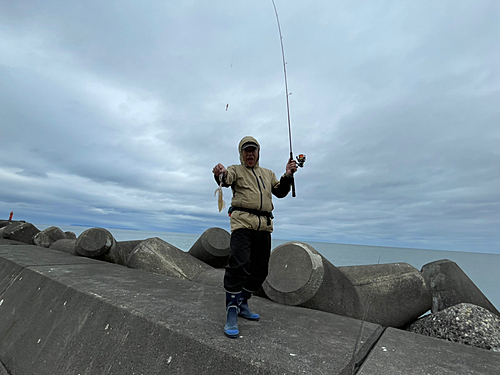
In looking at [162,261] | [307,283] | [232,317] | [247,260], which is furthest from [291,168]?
[162,261]

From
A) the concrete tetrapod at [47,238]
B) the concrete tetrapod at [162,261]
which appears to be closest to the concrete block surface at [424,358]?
the concrete tetrapod at [162,261]

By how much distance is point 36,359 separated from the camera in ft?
7.66

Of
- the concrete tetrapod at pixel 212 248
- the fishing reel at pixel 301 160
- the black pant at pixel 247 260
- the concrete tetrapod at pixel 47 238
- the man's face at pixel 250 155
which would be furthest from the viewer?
the concrete tetrapod at pixel 47 238

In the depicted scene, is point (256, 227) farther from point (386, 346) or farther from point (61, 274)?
point (61, 274)

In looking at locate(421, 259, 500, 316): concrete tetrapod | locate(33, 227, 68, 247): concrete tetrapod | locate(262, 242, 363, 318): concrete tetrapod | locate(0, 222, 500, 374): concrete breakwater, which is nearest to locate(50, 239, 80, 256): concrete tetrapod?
locate(33, 227, 68, 247): concrete tetrapod

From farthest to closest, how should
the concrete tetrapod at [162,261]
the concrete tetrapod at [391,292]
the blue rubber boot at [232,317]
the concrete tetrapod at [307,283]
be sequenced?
1. the concrete tetrapod at [162,261]
2. the concrete tetrapod at [391,292]
3. the concrete tetrapod at [307,283]
4. the blue rubber boot at [232,317]

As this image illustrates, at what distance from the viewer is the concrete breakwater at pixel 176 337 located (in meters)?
1.67

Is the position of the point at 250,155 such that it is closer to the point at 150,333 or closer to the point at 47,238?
the point at 150,333

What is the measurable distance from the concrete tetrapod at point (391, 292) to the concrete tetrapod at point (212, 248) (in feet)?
9.94

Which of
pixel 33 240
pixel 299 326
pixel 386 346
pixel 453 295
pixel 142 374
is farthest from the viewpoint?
pixel 33 240

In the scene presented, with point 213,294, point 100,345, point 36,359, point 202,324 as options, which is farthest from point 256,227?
point 36,359

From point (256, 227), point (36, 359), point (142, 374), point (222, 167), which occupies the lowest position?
point (36, 359)

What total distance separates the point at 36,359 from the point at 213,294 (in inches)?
62.3

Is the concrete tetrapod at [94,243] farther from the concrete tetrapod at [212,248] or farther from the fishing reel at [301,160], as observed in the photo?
the fishing reel at [301,160]
